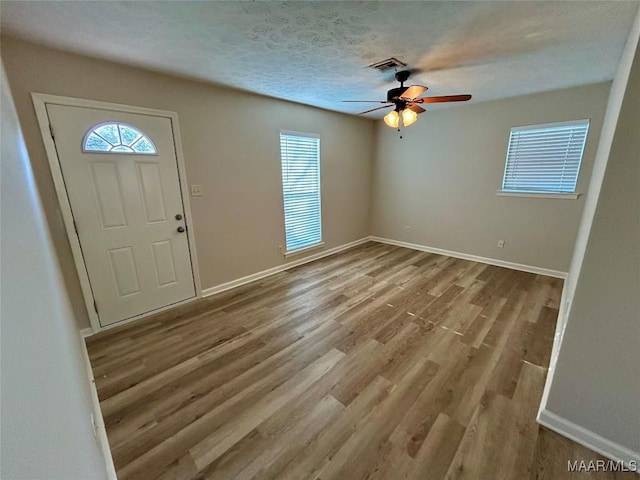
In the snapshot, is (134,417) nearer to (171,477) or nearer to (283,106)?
(171,477)

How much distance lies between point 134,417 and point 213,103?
10.00ft

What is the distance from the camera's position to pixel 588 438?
1.49 metres

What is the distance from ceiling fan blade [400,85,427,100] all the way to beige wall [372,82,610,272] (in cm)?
215

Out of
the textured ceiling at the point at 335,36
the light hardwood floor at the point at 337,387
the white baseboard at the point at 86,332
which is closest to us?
the light hardwood floor at the point at 337,387

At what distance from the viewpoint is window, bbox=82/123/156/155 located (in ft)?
7.77

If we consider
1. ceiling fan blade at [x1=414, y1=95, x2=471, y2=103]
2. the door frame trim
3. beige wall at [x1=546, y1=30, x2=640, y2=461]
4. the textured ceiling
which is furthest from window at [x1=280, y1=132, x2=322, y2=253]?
beige wall at [x1=546, y1=30, x2=640, y2=461]

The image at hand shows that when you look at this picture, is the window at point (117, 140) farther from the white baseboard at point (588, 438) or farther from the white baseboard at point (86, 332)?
the white baseboard at point (588, 438)

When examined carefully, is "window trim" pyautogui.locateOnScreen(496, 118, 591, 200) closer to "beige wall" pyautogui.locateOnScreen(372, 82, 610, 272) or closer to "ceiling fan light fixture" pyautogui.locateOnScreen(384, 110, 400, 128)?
"beige wall" pyautogui.locateOnScreen(372, 82, 610, 272)

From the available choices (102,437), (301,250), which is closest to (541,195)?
(301,250)

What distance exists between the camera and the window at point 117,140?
2367 mm

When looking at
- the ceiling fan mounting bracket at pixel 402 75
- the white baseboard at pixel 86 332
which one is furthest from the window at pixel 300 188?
the white baseboard at pixel 86 332

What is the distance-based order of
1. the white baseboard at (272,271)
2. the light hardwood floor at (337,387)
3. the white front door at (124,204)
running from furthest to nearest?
the white baseboard at (272,271), the white front door at (124,204), the light hardwood floor at (337,387)

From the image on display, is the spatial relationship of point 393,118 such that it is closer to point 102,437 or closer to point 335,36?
point 335,36

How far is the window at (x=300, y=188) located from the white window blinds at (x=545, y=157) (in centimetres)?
293
